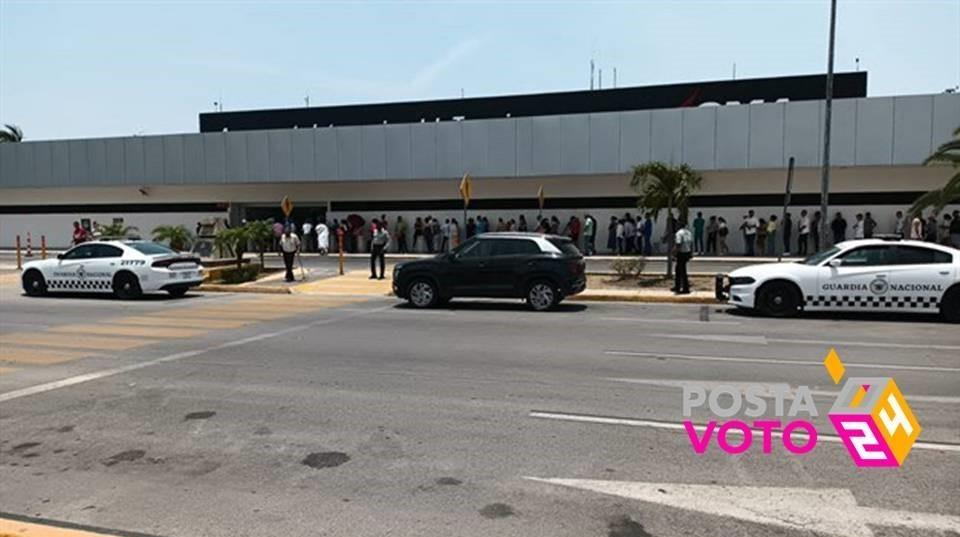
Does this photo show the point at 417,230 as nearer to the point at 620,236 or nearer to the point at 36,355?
the point at 620,236

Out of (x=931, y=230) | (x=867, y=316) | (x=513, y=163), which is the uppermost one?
(x=513, y=163)

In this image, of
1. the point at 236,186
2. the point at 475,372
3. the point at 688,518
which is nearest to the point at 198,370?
the point at 475,372

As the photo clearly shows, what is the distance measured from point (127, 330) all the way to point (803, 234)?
22.8 m

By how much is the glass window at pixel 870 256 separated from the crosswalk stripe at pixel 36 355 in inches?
506

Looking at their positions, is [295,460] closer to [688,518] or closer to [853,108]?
[688,518]

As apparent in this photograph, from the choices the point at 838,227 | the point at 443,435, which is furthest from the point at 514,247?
the point at 838,227

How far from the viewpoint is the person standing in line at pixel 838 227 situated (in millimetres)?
27203

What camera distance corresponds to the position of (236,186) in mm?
36562

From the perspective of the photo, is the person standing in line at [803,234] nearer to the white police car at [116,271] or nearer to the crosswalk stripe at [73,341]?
the white police car at [116,271]

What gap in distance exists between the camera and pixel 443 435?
6375mm

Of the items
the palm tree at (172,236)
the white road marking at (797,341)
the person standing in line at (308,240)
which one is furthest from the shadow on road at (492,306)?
the person standing in line at (308,240)

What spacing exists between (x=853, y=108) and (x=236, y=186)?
88.2 ft

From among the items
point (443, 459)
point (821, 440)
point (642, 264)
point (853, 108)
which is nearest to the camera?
point (443, 459)

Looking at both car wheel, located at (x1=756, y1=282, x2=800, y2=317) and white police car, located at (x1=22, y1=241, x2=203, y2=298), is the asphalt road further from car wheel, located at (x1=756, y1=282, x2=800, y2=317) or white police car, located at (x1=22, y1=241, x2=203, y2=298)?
white police car, located at (x1=22, y1=241, x2=203, y2=298)
